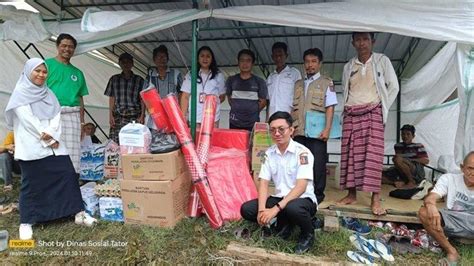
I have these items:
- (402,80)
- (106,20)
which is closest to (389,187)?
(402,80)

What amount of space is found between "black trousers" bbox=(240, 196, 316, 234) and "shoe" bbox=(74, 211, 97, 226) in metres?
1.45

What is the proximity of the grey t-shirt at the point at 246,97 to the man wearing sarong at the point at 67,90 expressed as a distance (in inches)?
64.2

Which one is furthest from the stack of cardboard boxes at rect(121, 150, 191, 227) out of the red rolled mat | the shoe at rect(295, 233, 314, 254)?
the shoe at rect(295, 233, 314, 254)

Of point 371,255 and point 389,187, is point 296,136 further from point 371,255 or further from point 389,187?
point 389,187

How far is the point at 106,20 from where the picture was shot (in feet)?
10.5

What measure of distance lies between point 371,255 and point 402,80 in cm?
489

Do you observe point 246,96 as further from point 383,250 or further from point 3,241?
point 3,241

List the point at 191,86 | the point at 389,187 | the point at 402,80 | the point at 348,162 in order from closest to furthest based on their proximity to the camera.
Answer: the point at 348,162 < the point at 191,86 < the point at 389,187 < the point at 402,80

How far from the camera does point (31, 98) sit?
278 centimetres

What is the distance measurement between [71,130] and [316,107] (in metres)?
2.42

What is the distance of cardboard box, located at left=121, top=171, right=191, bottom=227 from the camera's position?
283 centimetres

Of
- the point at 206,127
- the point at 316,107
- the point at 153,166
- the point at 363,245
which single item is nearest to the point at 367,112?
the point at 316,107

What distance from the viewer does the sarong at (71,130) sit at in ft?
10.5

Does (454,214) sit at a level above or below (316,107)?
below
